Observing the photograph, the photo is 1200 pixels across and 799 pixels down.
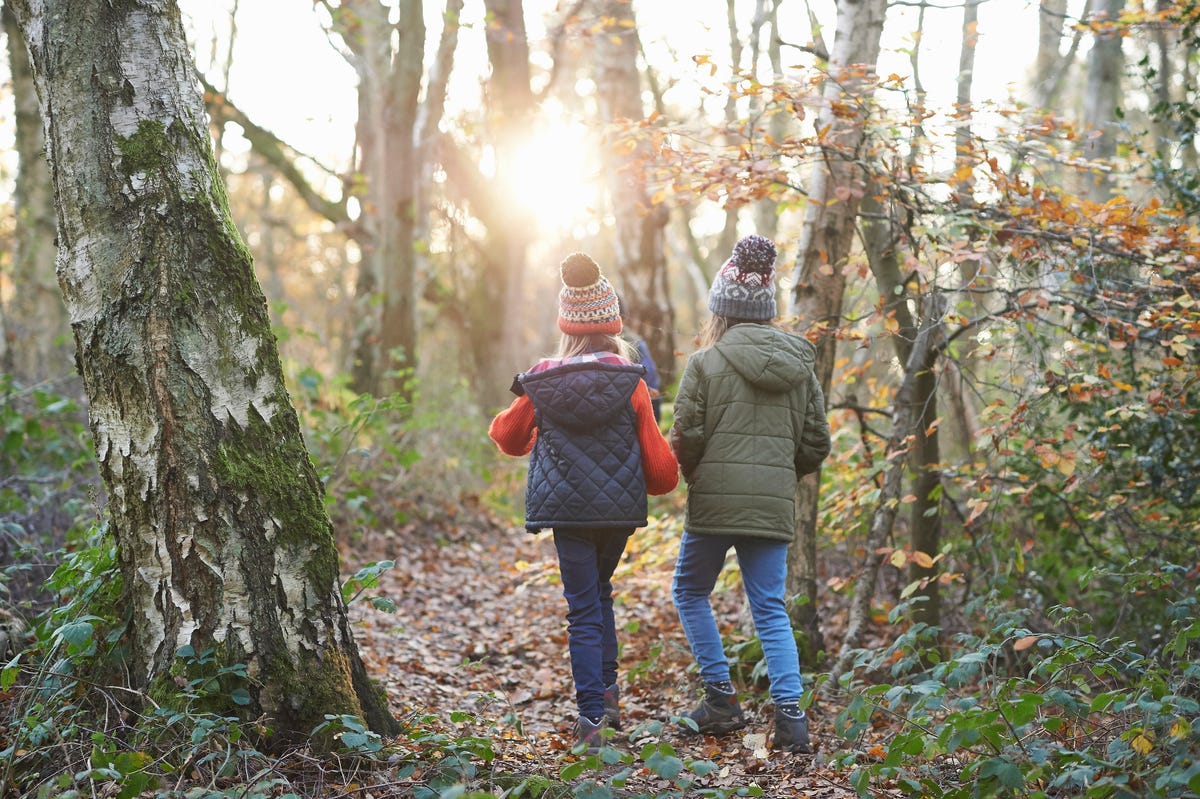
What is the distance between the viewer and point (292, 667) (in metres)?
3.14

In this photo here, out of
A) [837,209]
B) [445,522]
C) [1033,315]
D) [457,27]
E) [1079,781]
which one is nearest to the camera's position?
[1079,781]


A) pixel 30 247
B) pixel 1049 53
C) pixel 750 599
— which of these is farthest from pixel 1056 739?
pixel 1049 53

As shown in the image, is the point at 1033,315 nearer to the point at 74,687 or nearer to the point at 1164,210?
the point at 1164,210

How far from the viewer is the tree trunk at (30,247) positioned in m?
10.1

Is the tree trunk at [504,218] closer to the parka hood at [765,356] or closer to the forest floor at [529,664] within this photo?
the forest floor at [529,664]

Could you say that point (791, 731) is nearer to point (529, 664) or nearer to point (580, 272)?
point (580, 272)

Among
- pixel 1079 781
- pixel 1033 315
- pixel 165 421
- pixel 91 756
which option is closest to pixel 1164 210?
pixel 1033 315

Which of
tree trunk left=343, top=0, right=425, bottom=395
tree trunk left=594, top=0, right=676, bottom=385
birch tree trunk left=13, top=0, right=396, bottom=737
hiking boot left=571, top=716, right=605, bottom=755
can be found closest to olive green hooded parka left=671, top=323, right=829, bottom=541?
hiking boot left=571, top=716, right=605, bottom=755

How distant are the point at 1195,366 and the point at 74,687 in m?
5.19

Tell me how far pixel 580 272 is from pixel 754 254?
0.81 meters

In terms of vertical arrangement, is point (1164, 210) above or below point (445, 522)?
above

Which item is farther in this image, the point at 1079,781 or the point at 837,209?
the point at 837,209

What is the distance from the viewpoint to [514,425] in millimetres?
4117

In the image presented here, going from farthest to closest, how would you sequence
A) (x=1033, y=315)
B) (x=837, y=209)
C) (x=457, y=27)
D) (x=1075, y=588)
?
1. (x=457, y=27)
2. (x=1075, y=588)
3. (x=837, y=209)
4. (x=1033, y=315)
